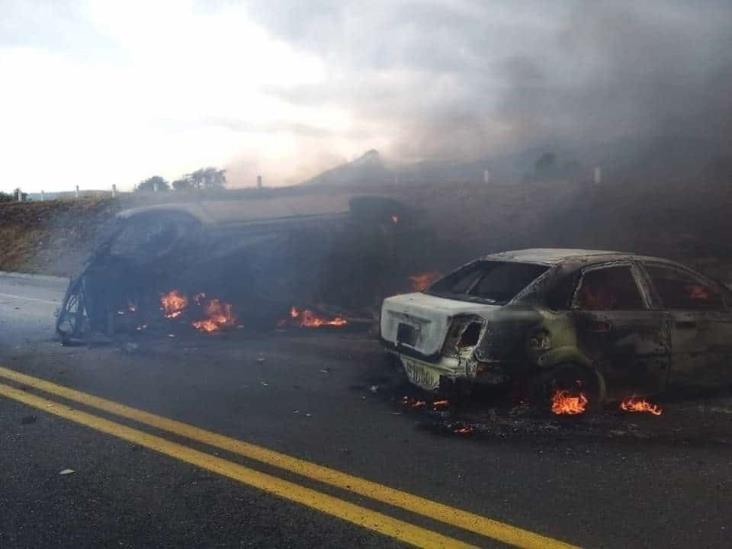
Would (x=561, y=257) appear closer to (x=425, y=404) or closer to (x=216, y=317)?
(x=425, y=404)

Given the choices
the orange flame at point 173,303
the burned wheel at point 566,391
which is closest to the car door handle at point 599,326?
the burned wheel at point 566,391

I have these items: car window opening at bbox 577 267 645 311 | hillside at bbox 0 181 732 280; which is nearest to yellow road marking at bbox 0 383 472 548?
car window opening at bbox 577 267 645 311

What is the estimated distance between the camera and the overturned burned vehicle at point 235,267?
24.2 feet

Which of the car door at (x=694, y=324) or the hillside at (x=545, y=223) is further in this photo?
the hillside at (x=545, y=223)

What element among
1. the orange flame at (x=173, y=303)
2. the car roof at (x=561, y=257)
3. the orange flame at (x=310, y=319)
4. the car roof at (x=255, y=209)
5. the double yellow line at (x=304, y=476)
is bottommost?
the orange flame at (x=310, y=319)

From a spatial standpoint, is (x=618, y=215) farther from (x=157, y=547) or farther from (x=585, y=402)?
(x=157, y=547)

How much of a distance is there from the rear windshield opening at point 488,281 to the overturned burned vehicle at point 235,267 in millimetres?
3332

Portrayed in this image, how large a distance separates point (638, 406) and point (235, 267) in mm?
5007

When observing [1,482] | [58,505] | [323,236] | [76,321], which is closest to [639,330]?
[58,505]

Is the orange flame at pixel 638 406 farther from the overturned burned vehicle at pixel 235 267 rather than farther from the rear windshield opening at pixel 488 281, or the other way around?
the overturned burned vehicle at pixel 235 267

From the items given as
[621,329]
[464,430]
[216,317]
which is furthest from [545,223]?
[464,430]

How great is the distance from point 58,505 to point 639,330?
3.63 meters

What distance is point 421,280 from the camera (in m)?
8.99

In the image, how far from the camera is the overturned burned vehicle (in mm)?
7367
